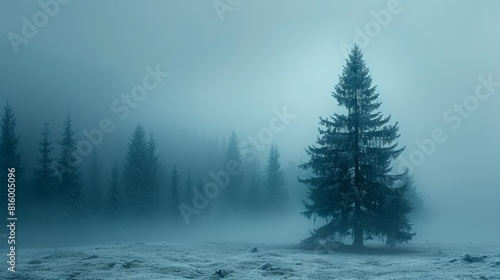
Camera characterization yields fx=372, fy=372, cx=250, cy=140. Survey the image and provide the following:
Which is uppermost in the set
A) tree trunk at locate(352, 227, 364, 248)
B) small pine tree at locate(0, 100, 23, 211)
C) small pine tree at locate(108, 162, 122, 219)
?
small pine tree at locate(0, 100, 23, 211)

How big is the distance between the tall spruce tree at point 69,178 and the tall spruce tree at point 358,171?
31768mm

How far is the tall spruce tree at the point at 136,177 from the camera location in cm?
5025

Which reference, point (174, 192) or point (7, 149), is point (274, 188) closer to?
point (174, 192)

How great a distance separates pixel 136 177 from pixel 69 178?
8757mm

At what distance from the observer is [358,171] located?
25.7 metres

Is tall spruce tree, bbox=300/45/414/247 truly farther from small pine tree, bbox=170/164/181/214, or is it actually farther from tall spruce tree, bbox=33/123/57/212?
small pine tree, bbox=170/164/181/214

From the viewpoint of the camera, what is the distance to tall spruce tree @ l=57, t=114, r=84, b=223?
44.5 m

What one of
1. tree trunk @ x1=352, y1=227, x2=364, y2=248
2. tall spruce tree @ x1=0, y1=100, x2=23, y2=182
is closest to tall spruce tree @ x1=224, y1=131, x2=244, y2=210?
tall spruce tree @ x1=0, y1=100, x2=23, y2=182

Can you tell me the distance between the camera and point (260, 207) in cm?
6394

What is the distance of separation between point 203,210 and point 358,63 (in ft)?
153

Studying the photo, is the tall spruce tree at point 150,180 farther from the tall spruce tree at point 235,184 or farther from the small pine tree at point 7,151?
the tall spruce tree at point 235,184

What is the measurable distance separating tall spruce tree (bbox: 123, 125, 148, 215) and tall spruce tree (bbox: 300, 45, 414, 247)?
30.9 metres

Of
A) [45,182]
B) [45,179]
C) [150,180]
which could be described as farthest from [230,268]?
[150,180]

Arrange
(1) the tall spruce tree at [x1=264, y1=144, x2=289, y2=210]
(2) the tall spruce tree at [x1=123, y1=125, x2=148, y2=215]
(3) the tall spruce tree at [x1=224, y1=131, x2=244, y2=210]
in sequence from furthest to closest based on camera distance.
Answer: (3) the tall spruce tree at [x1=224, y1=131, x2=244, y2=210] → (1) the tall spruce tree at [x1=264, y1=144, x2=289, y2=210] → (2) the tall spruce tree at [x1=123, y1=125, x2=148, y2=215]
